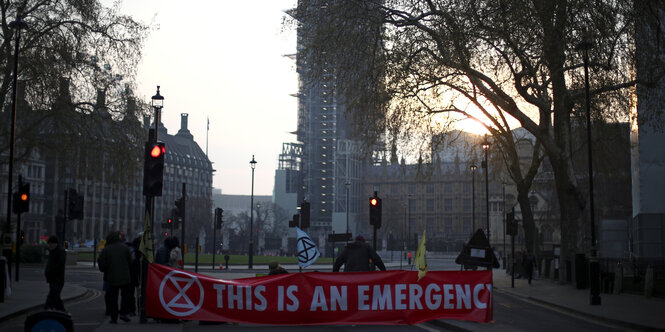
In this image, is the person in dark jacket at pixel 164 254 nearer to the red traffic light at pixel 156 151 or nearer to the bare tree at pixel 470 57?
the red traffic light at pixel 156 151

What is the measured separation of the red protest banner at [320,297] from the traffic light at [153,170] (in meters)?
1.50

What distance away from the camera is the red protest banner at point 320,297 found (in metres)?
14.1

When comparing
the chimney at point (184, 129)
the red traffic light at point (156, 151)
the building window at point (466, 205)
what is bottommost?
the red traffic light at point (156, 151)

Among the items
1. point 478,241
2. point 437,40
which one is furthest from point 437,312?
point 437,40

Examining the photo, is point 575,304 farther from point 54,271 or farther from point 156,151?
point 54,271

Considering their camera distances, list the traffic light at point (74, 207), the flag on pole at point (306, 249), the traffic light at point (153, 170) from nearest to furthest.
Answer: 1. the traffic light at point (153, 170)
2. the flag on pole at point (306, 249)
3. the traffic light at point (74, 207)

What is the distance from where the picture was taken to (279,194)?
153 m

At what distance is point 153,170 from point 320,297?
154 inches

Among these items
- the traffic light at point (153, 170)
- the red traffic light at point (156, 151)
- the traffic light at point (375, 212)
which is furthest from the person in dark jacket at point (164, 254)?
the traffic light at point (375, 212)

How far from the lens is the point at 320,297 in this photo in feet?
47.4

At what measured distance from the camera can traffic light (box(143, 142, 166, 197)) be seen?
48.1 ft

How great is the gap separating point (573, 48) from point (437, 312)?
53.9ft

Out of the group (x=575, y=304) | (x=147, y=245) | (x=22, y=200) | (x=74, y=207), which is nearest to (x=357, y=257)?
(x=147, y=245)

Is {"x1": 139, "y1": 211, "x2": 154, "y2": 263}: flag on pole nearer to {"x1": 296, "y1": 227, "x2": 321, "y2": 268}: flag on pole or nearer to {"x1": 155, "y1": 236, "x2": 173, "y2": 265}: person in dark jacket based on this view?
{"x1": 155, "y1": 236, "x2": 173, "y2": 265}: person in dark jacket
